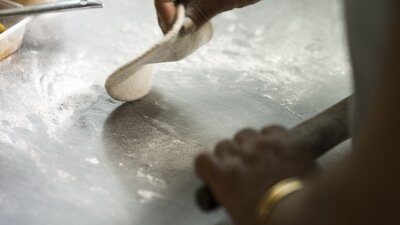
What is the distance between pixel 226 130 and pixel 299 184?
0.26 m

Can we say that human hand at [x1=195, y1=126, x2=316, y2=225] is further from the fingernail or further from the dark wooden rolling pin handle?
the fingernail

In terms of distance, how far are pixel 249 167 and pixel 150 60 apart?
25 centimetres

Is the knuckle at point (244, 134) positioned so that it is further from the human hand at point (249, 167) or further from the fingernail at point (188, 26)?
the fingernail at point (188, 26)

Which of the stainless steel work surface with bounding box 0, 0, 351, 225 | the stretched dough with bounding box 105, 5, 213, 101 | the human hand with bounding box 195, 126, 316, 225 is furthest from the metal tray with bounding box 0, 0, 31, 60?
the human hand with bounding box 195, 126, 316, 225

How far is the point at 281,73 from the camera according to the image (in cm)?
84

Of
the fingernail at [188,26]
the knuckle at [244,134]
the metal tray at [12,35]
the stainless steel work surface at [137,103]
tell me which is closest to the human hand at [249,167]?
the knuckle at [244,134]

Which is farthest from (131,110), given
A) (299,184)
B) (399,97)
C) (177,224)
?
(399,97)

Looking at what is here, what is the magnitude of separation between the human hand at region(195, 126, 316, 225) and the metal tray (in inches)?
16.6

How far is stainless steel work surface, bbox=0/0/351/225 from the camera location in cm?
63

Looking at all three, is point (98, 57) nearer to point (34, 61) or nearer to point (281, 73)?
point (34, 61)

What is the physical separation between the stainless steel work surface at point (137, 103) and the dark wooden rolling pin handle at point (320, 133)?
0.32ft

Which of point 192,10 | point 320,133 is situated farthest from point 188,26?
point 320,133

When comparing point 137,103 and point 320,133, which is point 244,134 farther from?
point 137,103

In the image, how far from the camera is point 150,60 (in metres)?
0.70
